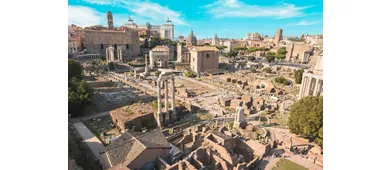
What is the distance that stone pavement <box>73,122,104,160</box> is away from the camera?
12.9 m

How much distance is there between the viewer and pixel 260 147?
1319 centimetres

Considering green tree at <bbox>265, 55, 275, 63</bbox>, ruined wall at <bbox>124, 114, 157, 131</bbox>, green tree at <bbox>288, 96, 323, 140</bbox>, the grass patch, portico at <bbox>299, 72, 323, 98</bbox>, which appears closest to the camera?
the grass patch

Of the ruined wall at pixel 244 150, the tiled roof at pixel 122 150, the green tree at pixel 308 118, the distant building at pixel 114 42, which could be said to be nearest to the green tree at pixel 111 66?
the distant building at pixel 114 42

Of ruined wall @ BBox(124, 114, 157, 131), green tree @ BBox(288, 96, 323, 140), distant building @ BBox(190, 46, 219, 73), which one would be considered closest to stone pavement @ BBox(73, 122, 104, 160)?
ruined wall @ BBox(124, 114, 157, 131)

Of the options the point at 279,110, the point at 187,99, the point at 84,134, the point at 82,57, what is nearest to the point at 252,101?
the point at 279,110

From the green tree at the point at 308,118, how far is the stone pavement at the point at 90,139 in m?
13.6

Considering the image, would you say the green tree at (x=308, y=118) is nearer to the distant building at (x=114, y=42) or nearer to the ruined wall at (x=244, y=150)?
the ruined wall at (x=244, y=150)

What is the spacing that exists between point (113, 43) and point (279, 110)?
54.5m

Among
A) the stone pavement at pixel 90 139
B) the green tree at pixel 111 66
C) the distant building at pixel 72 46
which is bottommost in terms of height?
the stone pavement at pixel 90 139

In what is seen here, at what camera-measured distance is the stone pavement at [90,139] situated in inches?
509

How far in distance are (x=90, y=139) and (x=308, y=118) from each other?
1570 cm

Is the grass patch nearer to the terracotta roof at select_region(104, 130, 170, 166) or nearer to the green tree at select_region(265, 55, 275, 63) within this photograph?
the terracotta roof at select_region(104, 130, 170, 166)

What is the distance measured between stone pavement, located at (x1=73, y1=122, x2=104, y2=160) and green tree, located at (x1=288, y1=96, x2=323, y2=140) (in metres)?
13.6

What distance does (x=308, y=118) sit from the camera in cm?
1375
